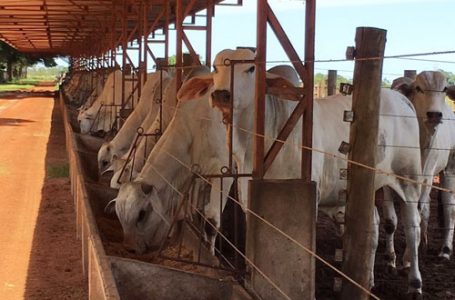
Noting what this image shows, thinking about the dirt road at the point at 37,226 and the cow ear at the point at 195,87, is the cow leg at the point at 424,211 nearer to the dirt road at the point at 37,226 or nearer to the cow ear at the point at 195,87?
the cow ear at the point at 195,87

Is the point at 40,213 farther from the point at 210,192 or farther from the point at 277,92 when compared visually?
the point at 277,92

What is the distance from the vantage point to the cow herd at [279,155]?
650 cm

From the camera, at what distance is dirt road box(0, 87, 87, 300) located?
715cm

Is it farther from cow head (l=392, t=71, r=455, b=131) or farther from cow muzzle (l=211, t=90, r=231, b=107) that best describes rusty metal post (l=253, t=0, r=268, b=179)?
cow head (l=392, t=71, r=455, b=131)

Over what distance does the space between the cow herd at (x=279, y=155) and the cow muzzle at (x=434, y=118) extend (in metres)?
0.01

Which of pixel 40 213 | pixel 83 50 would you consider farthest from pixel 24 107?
pixel 40 213

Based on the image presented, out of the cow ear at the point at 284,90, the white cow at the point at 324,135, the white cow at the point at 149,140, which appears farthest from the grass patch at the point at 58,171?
the cow ear at the point at 284,90

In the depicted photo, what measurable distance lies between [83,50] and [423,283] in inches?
1455

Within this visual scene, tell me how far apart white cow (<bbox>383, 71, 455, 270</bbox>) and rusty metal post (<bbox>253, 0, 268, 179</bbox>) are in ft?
10.0

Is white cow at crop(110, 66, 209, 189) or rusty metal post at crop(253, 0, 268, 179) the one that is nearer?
rusty metal post at crop(253, 0, 268, 179)

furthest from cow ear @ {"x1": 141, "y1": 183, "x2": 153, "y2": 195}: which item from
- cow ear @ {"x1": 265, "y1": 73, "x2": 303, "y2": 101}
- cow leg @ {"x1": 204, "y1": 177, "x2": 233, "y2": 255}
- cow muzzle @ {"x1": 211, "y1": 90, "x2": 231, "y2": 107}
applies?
cow ear @ {"x1": 265, "y1": 73, "x2": 303, "y2": 101}

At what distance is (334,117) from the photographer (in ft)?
24.2

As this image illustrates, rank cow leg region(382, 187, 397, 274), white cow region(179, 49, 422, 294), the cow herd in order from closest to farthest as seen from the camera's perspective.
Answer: white cow region(179, 49, 422, 294) < the cow herd < cow leg region(382, 187, 397, 274)

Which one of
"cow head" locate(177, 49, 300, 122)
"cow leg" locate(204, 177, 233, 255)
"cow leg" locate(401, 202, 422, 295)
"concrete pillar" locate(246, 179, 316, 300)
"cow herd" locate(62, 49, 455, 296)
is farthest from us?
"cow leg" locate(204, 177, 233, 255)
